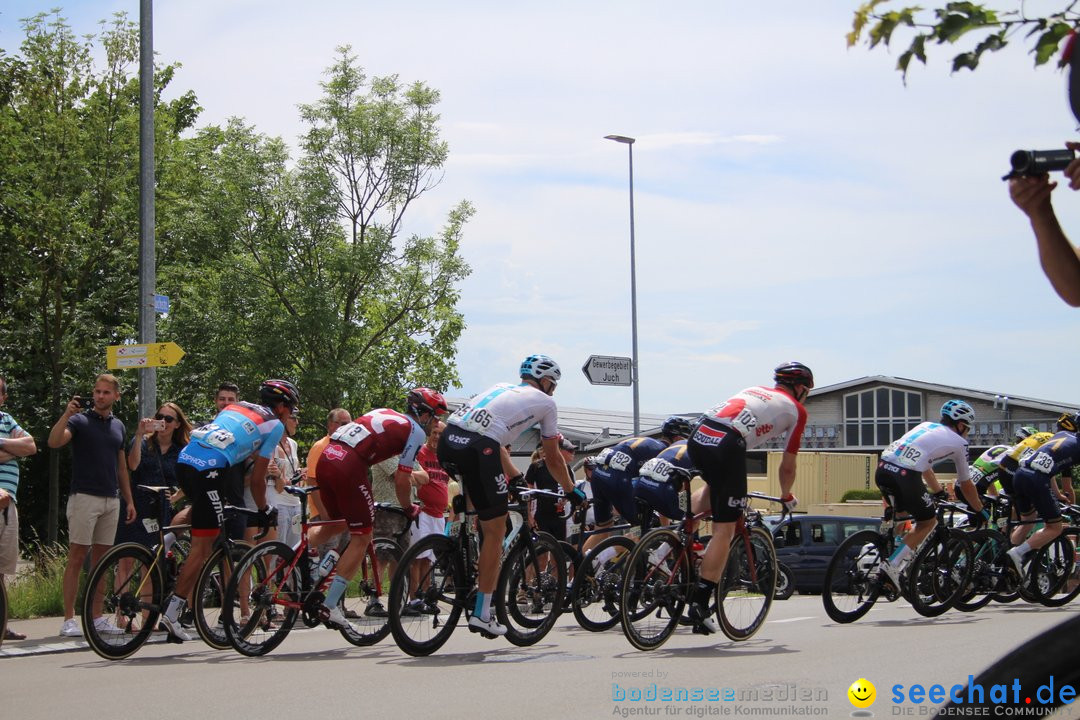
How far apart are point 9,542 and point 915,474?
7514mm

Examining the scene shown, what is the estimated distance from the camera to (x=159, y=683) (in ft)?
25.0

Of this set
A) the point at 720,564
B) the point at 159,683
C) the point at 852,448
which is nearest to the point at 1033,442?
the point at 720,564

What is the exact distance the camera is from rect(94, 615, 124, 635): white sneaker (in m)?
8.74

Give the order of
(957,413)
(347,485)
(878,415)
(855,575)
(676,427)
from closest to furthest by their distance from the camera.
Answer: (347,485) → (855,575) → (957,413) → (676,427) → (878,415)

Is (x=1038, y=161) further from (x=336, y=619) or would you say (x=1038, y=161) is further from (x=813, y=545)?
(x=813, y=545)

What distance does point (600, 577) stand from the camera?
9.44 m

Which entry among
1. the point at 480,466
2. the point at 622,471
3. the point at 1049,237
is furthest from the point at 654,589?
the point at 1049,237

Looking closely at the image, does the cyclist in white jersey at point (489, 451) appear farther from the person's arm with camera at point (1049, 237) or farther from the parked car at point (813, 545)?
the parked car at point (813, 545)

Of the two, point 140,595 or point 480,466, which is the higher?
point 480,466

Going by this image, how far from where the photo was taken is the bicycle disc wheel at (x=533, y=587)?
8883mm

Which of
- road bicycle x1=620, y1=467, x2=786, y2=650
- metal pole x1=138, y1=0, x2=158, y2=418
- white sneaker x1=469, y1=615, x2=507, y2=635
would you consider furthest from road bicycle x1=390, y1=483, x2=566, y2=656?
metal pole x1=138, y1=0, x2=158, y2=418

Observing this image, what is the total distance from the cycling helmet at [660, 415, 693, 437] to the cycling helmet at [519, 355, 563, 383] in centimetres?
343

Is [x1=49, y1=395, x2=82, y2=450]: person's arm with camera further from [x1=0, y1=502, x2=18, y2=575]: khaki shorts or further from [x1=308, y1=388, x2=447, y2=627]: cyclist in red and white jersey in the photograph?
[x1=308, y1=388, x2=447, y2=627]: cyclist in red and white jersey

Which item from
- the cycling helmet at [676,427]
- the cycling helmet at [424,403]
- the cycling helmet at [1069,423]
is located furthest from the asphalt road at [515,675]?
the cycling helmet at [1069,423]
